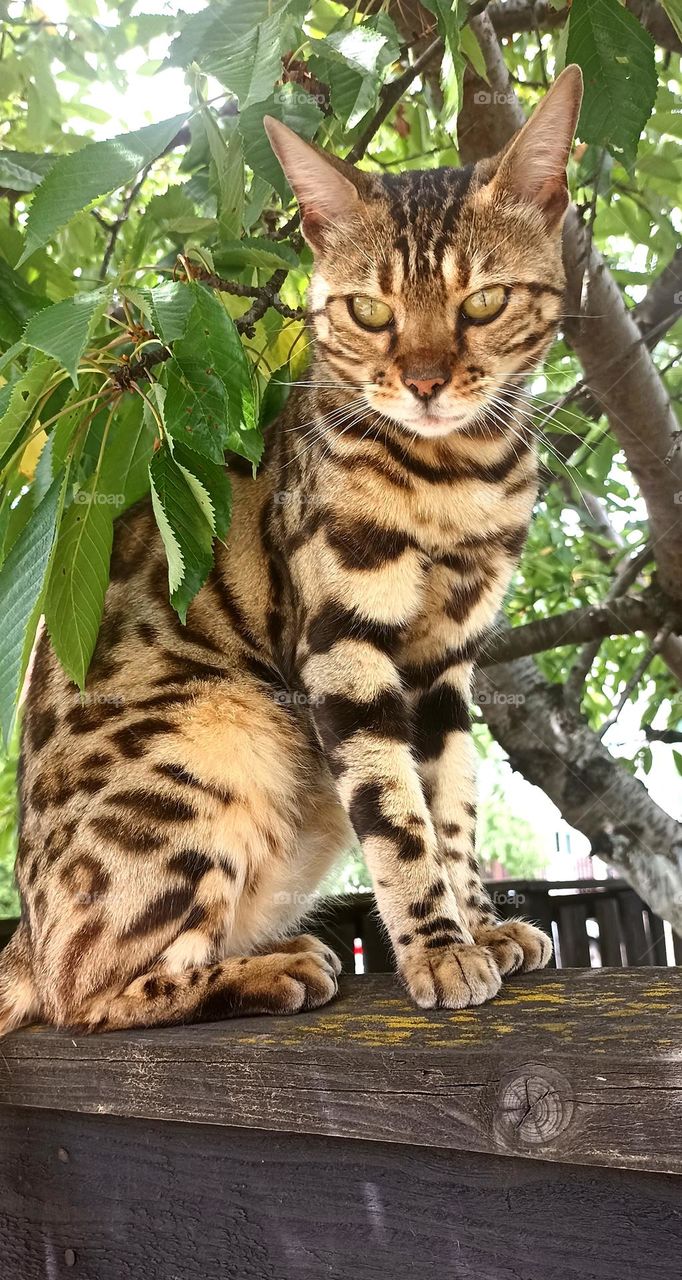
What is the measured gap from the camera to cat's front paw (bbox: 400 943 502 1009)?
1478 mm

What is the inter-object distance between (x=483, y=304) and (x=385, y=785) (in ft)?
2.65

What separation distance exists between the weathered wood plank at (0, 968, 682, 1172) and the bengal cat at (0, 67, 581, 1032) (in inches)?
4.3

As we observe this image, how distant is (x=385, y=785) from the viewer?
5.65 ft

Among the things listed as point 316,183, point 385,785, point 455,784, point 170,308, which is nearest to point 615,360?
point 316,183

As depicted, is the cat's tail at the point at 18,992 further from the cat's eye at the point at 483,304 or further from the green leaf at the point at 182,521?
the cat's eye at the point at 483,304

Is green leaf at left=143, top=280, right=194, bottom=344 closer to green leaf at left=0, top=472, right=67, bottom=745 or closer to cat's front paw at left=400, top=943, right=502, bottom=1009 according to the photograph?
green leaf at left=0, top=472, right=67, bottom=745

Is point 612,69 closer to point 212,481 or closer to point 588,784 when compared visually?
point 212,481

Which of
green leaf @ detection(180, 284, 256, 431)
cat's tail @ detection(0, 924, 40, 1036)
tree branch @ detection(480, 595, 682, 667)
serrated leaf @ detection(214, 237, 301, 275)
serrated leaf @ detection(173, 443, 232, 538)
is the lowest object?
cat's tail @ detection(0, 924, 40, 1036)

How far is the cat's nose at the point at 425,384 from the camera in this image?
169 centimetres

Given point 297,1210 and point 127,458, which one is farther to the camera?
point 127,458

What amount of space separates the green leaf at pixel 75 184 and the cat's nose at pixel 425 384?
0.56 m

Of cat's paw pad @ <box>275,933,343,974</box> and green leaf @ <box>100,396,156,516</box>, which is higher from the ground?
green leaf @ <box>100,396,156,516</box>

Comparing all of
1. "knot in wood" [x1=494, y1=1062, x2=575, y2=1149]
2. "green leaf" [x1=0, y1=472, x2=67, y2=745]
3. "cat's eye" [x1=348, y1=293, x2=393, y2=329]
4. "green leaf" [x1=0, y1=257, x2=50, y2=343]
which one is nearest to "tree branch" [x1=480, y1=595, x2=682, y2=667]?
"cat's eye" [x1=348, y1=293, x2=393, y2=329]

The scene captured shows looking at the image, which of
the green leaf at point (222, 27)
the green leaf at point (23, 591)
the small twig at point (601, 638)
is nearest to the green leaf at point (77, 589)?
the green leaf at point (23, 591)
